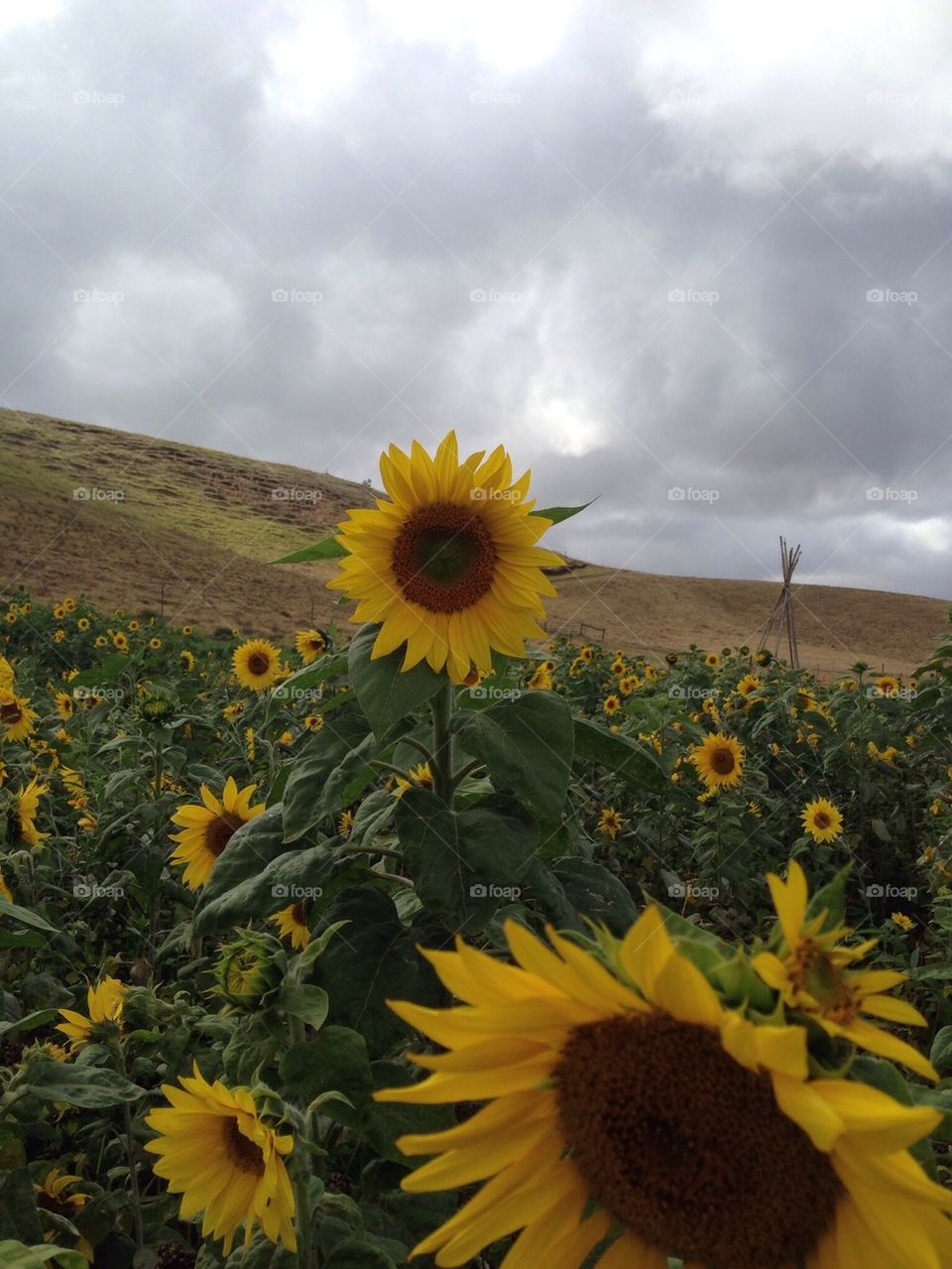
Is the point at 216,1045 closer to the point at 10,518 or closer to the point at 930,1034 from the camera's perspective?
the point at 930,1034

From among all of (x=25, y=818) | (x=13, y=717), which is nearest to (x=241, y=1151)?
(x=25, y=818)

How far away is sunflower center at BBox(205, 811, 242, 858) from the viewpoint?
283 cm

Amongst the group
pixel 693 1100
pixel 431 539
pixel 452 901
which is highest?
pixel 431 539

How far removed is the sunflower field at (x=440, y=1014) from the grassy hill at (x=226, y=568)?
14.6ft

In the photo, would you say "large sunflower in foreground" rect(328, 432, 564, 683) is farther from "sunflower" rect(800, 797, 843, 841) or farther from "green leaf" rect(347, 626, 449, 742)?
"sunflower" rect(800, 797, 843, 841)

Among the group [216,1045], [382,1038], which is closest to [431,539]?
[382,1038]

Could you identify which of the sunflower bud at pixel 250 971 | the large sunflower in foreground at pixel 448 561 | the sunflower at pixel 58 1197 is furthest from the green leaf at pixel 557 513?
the sunflower at pixel 58 1197

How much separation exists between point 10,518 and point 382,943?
3647cm

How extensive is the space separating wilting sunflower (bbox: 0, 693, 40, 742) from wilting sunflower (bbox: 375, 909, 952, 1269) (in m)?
3.53

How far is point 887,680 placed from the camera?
738 centimetres

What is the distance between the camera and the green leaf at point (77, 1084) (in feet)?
4.90

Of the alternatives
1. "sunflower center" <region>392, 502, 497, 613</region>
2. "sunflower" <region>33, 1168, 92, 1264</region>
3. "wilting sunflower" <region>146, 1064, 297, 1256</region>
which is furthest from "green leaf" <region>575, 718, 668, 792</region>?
"sunflower" <region>33, 1168, 92, 1264</region>

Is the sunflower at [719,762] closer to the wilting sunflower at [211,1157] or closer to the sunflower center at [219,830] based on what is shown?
the sunflower center at [219,830]

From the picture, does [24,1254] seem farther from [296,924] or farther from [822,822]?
[822,822]
